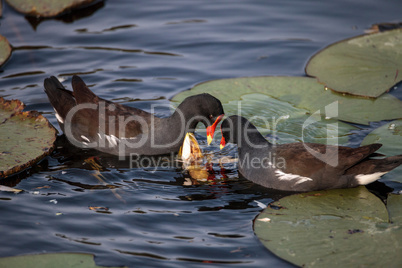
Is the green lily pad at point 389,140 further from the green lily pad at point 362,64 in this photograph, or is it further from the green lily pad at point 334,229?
the green lily pad at point 362,64

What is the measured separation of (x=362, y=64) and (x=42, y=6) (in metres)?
6.12

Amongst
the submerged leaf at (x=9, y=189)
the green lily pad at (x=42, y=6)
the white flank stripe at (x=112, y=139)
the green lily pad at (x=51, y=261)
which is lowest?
the green lily pad at (x=51, y=261)

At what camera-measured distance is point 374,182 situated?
17.4 feet

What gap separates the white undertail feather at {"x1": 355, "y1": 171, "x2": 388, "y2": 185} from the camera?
497 centimetres

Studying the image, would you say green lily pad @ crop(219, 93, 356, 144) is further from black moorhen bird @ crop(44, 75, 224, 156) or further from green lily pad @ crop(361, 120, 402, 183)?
black moorhen bird @ crop(44, 75, 224, 156)

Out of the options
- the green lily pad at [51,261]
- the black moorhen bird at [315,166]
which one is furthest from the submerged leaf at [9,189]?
the black moorhen bird at [315,166]

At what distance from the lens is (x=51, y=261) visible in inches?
155

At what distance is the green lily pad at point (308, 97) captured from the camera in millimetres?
6410

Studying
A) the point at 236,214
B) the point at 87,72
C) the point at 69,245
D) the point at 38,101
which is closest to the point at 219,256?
the point at 236,214

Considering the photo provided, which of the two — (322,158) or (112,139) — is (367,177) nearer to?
(322,158)

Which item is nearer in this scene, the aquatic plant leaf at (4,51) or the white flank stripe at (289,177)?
the white flank stripe at (289,177)

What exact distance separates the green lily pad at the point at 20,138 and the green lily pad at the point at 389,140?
3.81 meters

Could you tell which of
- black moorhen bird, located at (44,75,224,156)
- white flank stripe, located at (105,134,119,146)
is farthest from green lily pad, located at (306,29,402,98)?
white flank stripe, located at (105,134,119,146)

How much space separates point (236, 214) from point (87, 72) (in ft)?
14.5
